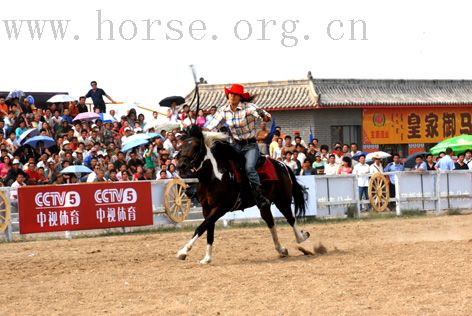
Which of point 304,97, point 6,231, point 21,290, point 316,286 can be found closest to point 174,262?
point 21,290

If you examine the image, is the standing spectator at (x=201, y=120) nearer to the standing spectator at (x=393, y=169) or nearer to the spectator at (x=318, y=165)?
the spectator at (x=318, y=165)

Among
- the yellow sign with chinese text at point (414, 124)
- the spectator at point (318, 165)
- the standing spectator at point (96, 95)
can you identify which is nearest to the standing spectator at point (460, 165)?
the spectator at point (318, 165)

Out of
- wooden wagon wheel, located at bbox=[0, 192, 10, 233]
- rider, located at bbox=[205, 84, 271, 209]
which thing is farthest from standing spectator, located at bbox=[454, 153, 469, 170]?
rider, located at bbox=[205, 84, 271, 209]

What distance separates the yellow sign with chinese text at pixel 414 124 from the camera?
4400 cm

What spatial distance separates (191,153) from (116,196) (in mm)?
7502

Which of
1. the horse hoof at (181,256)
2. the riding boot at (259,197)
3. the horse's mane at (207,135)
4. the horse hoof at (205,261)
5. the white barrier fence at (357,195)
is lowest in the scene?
the horse hoof at (205,261)

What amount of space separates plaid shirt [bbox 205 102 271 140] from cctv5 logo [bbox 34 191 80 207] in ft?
21.4

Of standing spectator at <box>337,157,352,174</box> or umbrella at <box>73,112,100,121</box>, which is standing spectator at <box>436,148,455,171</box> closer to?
standing spectator at <box>337,157,352,174</box>

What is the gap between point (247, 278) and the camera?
11.5m

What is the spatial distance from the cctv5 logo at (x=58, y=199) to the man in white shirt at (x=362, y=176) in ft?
24.0

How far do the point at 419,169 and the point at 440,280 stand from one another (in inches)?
584

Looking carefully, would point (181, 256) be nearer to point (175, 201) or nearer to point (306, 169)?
point (175, 201)

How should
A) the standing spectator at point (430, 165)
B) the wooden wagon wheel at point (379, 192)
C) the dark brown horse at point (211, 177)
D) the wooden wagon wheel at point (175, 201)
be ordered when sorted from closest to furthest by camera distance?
the dark brown horse at point (211, 177), the wooden wagon wheel at point (175, 201), the wooden wagon wheel at point (379, 192), the standing spectator at point (430, 165)

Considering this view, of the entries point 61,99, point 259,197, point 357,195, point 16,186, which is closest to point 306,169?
point 357,195
